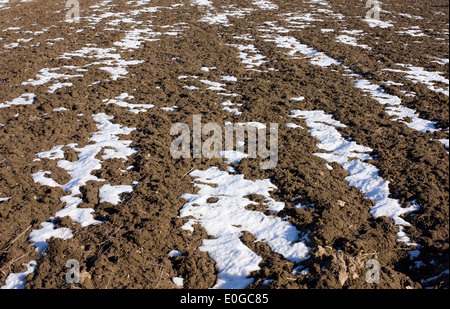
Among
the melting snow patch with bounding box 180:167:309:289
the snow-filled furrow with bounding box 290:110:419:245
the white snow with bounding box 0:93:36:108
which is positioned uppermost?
the white snow with bounding box 0:93:36:108

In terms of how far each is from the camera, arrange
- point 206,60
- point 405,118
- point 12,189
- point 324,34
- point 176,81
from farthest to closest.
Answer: point 324,34
point 206,60
point 176,81
point 405,118
point 12,189

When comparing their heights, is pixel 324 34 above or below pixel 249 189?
above

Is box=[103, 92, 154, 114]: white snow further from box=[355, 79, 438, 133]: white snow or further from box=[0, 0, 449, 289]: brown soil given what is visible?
box=[355, 79, 438, 133]: white snow

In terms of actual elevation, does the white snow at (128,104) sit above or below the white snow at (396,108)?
below

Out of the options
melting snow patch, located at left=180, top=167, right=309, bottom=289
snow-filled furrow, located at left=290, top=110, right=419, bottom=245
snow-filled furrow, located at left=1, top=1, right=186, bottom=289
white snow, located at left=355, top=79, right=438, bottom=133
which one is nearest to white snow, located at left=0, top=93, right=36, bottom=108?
snow-filled furrow, located at left=1, top=1, right=186, bottom=289

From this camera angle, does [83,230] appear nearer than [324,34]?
Yes

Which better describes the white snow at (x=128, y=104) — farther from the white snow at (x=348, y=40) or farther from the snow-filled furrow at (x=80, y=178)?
the white snow at (x=348, y=40)

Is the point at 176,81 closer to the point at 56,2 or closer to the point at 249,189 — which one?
the point at 249,189

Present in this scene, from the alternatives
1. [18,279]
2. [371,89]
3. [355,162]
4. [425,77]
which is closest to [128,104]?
[18,279]

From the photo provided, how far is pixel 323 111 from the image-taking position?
6.14 m

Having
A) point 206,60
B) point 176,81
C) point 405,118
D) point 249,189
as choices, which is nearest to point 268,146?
point 249,189

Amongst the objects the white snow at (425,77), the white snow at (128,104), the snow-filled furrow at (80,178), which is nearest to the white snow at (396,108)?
the white snow at (425,77)

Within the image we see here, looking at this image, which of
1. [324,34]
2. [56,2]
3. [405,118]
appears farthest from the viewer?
[56,2]
